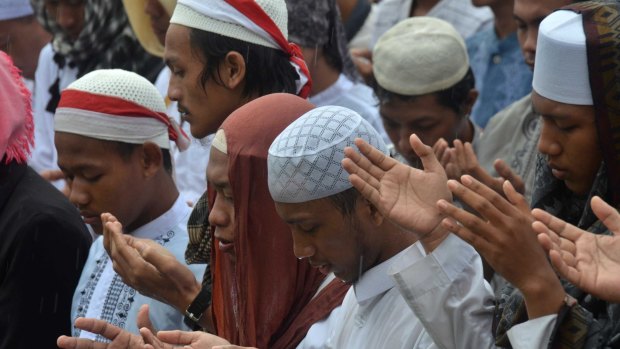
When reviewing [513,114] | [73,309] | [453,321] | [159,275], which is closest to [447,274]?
[453,321]

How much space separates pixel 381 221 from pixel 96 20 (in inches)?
166

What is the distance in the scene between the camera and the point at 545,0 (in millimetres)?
5371

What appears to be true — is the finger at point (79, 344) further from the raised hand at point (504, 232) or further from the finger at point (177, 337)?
the raised hand at point (504, 232)

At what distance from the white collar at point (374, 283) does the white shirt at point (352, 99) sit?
255 centimetres

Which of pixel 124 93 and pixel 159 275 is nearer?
pixel 159 275

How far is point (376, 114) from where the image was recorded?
20.6 ft

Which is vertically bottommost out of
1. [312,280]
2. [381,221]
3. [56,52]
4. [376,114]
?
[56,52]

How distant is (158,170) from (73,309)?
640 mm

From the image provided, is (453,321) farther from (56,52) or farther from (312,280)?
(56,52)

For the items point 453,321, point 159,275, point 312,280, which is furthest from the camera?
point 159,275

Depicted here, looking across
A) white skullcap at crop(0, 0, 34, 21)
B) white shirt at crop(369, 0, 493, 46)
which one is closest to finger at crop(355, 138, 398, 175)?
white shirt at crop(369, 0, 493, 46)

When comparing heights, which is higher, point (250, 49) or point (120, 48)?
point (250, 49)

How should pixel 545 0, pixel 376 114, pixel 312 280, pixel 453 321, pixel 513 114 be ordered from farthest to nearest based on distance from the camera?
1. pixel 376 114
2. pixel 513 114
3. pixel 545 0
4. pixel 312 280
5. pixel 453 321

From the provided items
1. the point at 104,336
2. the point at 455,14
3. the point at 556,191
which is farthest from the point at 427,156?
the point at 455,14
